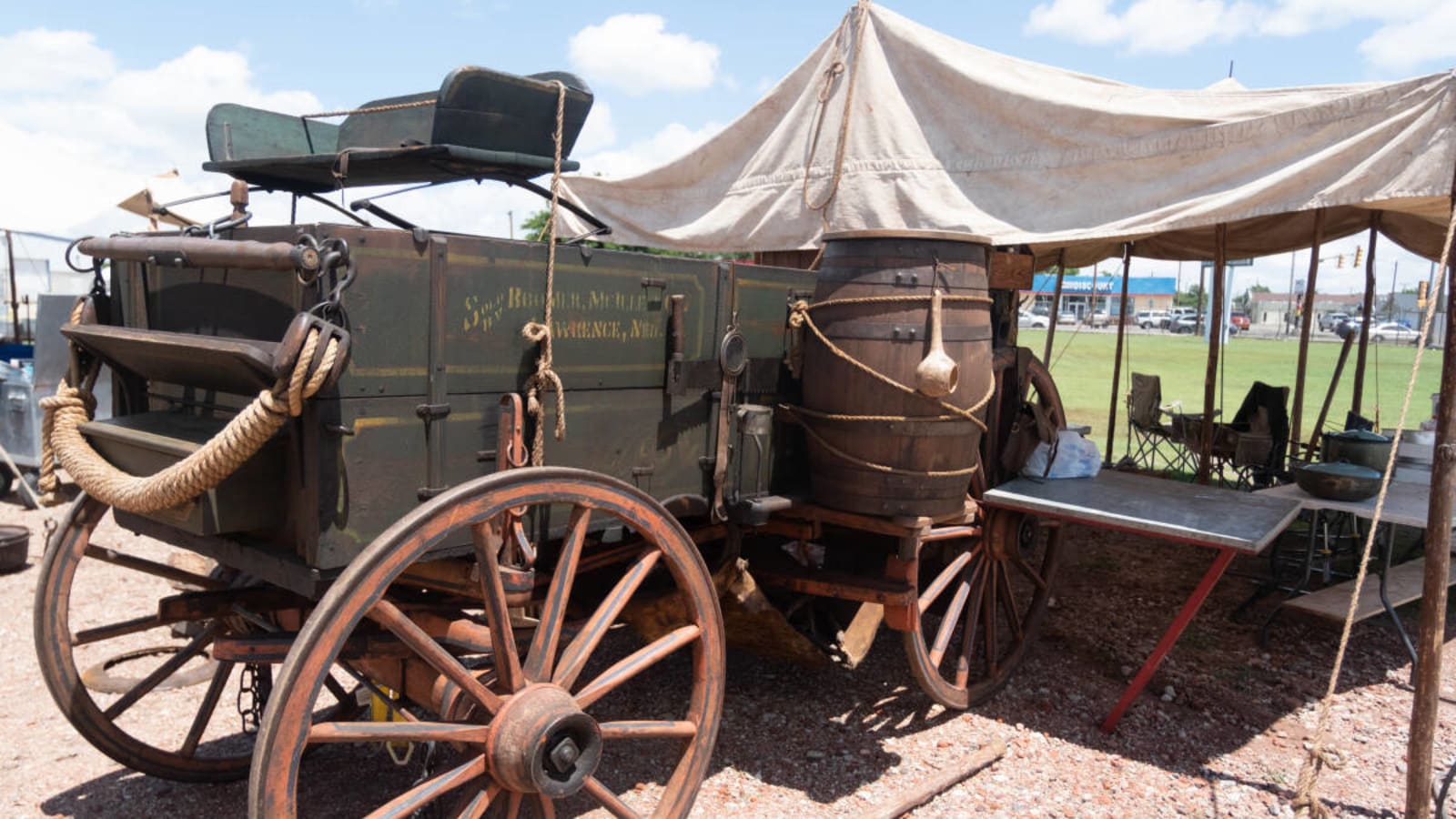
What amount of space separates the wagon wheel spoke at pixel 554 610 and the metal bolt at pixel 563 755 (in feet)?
0.53

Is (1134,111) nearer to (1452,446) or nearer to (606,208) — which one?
(1452,446)

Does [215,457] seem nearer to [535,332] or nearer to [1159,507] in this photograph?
[535,332]

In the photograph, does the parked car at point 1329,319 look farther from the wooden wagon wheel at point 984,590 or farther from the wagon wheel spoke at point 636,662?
the wagon wheel spoke at point 636,662

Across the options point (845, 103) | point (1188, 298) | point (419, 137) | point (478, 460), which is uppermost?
point (1188, 298)

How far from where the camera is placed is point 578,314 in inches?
104

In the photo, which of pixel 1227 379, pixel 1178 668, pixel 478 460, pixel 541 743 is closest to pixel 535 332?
pixel 478 460

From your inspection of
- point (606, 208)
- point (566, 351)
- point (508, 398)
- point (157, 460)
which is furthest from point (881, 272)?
point (606, 208)

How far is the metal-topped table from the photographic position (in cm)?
362

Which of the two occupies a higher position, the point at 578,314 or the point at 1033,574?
the point at 578,314

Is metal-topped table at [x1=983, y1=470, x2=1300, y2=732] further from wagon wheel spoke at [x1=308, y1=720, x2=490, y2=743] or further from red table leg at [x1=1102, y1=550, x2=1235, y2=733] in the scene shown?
wagon wheel spoke at [x1=308, y1=720, x2=490, y2=743]

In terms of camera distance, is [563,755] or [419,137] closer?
[563,755]

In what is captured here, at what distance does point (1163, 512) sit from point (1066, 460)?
0.72 meters

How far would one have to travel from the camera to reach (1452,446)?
2.96 meters

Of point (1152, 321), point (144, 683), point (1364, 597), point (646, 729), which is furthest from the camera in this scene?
point (1152, 321)
